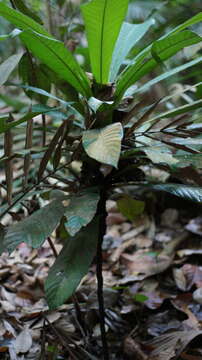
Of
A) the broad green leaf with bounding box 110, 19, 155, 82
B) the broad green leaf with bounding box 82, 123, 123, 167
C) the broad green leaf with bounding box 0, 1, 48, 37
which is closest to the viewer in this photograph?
the broad green leaf with bounding box 82, 123, 123, 167

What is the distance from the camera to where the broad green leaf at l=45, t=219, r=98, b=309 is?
747 millimetres

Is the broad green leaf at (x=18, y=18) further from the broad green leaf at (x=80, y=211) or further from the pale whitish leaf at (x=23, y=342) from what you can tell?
the pale whitish leaf at (x=23, y=342)

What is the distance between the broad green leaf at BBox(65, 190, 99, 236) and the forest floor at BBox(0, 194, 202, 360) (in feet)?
Result: 1.12

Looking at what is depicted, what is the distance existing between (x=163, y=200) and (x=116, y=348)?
0.78 metres

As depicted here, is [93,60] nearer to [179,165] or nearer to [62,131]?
[62,131]

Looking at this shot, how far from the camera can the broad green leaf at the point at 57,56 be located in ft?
2.45

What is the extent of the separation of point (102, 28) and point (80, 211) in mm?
353

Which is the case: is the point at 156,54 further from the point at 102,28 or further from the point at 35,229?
the point at 35,229

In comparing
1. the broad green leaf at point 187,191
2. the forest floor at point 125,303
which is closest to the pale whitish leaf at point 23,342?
the forest floor at point 125,303

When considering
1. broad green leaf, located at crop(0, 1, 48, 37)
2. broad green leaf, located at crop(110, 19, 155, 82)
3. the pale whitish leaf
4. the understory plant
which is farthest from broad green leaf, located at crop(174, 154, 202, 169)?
the pale whitish leaf

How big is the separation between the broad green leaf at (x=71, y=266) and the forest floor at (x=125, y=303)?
215mm

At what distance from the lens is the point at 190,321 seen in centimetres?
110

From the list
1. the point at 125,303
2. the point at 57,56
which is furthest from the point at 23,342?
the point at 57,56

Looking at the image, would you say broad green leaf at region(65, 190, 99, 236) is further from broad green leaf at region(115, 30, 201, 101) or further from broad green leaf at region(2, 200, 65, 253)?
broad green leaf at region(115, 30, 201, 101)
